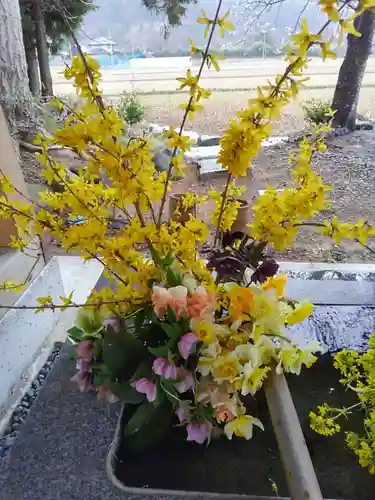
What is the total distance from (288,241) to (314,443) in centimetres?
40

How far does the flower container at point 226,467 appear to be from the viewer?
2.22 feet

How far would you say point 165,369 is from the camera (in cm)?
52

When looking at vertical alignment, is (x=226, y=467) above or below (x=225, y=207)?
below

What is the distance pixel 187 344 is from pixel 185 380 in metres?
0.05

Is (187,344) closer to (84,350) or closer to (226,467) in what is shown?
(84,350)

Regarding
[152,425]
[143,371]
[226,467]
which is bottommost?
[226,467]

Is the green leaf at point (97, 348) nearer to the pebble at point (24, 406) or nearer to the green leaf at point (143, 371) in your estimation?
the green leaf at point (143, 371)

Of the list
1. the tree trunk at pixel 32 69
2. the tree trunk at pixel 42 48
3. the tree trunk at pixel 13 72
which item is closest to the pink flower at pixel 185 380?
the tree trunk at pixel 13 72

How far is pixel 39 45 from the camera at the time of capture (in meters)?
2.59

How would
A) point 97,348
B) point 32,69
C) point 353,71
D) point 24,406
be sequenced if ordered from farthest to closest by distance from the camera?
1. point 32,69
2. point 353,71
3. point 24,406
4. point 97,348

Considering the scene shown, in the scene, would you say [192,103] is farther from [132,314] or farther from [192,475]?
[192,475]

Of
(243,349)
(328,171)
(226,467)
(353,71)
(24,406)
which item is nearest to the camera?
(243,349)

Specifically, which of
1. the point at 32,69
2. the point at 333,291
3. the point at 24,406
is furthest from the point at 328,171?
the point at 24,406

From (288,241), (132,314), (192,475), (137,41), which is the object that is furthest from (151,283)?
(137,41)
